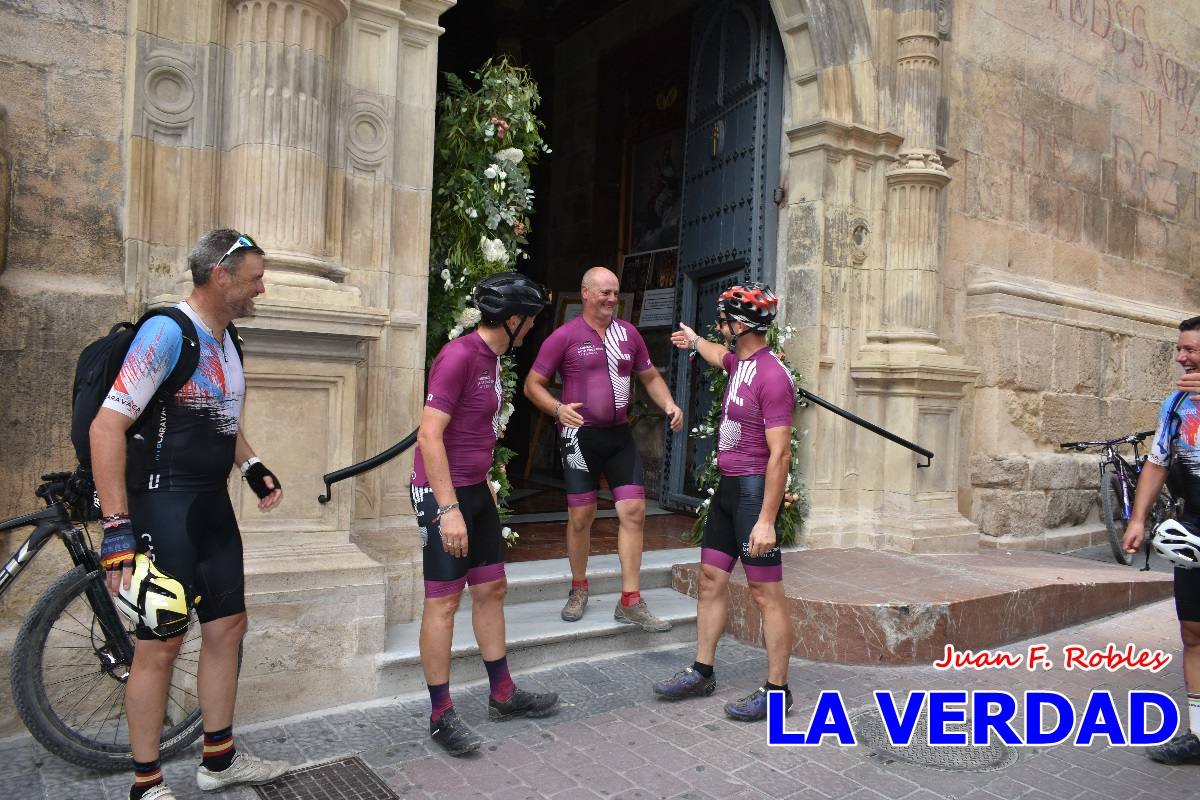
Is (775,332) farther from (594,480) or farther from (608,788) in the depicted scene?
(608,788)

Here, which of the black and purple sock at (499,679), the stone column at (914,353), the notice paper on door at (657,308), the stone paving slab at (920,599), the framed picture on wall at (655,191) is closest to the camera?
the black and purple sock at (499,679)

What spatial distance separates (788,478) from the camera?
267 inches

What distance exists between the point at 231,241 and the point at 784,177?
211 inches

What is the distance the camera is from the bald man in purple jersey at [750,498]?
154 inches

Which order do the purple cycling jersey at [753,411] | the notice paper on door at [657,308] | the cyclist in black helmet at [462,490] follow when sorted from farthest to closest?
the notice paper on door at [657,308], the purple cycling jersey at [753,411], the cyclist in black helmet at [462,490]

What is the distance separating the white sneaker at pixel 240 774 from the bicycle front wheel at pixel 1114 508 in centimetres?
742

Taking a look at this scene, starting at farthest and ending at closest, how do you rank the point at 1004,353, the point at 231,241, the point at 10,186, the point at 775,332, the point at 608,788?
the point at 1004,353, the point at 775,332, the point at 10,186, the point at 608,788, the point at 231,241

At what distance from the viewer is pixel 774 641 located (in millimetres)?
4000

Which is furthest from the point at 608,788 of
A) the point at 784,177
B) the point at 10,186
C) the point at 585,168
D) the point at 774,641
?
the point at 585,168

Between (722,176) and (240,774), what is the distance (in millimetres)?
6211

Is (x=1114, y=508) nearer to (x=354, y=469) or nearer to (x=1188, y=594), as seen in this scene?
(x=1188, y=594)

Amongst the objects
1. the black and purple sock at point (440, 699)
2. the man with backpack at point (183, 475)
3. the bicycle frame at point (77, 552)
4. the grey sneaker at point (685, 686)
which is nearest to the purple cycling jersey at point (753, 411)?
the grey sneaker at point (685, 686)

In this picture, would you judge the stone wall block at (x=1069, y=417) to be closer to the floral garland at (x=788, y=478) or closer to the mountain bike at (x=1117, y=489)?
the mountain bike at (x=1117, y=489)

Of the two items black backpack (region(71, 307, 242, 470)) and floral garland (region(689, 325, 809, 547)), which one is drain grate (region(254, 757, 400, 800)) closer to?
black backpack (region(71, 307, 242, 470))
